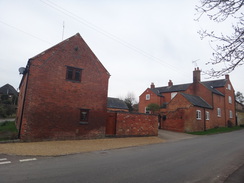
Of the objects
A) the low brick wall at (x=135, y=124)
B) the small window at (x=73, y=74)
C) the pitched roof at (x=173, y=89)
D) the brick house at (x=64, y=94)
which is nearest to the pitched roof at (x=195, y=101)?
the pitched roof at (x=173, y=89)

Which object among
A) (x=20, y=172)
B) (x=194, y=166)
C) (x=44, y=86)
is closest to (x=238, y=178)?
(x=194, y=166)

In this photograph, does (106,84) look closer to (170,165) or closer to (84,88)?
(84,88)

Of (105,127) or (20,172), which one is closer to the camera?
(20,172)

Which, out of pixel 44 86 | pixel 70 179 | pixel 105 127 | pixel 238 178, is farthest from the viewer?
pixel 105 127

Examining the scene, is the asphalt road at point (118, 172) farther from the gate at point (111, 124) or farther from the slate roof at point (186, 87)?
the slate roof at point (186, 87)

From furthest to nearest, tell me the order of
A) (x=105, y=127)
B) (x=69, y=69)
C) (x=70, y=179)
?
(x=105, y=127)
(x=69, y=69)
(x=70, y=179)

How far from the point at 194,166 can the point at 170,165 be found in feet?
3.37

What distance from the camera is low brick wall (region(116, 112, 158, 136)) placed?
17.6m

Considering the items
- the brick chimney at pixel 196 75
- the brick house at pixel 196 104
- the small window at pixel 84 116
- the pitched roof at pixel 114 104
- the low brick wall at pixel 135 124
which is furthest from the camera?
the brick chimney at pixel 196 75

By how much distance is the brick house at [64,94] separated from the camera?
13250 millimetres

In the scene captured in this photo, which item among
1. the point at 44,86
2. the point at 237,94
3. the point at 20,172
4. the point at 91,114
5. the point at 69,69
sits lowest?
the point at 20,172

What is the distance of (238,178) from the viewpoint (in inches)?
240

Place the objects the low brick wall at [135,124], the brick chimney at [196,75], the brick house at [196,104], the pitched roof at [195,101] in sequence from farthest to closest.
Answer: the brick chimney at [196,75] → the pitched roof at [195,101] → the brick house at [196,104] → the low brick wall at [135,124]

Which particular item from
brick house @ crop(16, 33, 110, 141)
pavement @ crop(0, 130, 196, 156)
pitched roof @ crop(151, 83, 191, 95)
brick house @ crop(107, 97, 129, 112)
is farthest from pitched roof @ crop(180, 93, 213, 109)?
pavement @ crop(0, 130, 196, 156)
